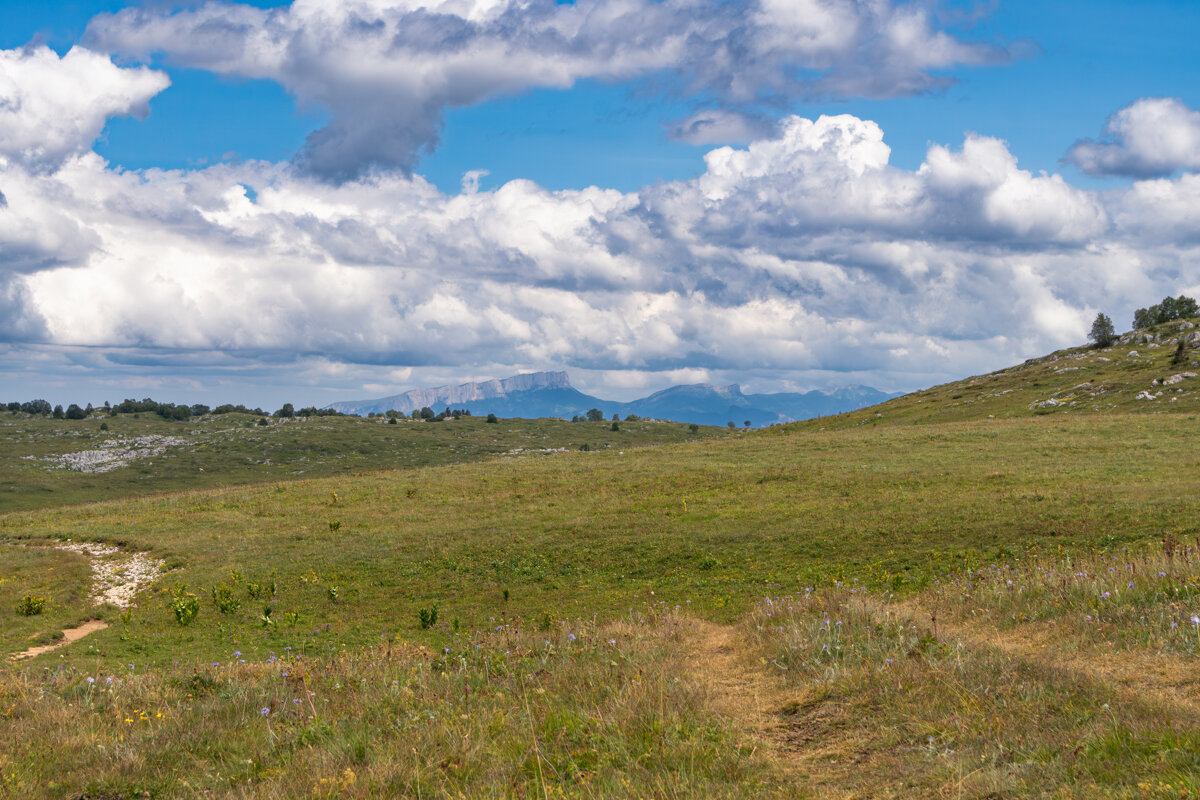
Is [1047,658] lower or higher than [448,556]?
higher

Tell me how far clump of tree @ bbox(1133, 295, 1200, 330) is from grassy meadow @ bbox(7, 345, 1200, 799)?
127 meters

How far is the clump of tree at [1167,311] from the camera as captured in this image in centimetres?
13838

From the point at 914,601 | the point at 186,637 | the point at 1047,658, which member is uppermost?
the point at 1047,658

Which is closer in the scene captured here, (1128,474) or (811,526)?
(811,526)

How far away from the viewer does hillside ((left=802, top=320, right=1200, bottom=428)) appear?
59281mm

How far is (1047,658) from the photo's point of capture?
28.6 feet

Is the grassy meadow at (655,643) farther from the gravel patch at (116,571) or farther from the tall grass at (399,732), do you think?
the gravel patch at (116,571)

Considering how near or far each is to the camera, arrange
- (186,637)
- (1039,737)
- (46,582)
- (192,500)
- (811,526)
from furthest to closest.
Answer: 1. (192,500)
2. (811,526)
3. (46,582)
4. (186,637)
5. (1039,737)

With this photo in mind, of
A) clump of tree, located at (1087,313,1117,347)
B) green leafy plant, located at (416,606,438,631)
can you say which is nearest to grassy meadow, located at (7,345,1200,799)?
green leafy plant, located at (416,606,438,631)

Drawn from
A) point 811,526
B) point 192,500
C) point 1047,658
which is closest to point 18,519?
point 192,500

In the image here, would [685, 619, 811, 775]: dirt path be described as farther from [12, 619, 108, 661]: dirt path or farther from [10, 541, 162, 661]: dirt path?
[10, 541, 162, 661]: dirt path

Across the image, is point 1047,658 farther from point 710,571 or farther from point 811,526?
point 811,526

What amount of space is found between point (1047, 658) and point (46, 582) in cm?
3070

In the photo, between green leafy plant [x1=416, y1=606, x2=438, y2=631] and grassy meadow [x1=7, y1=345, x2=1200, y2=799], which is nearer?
grassy meadow [x1=7, y1=345, x2=1200, y2=799]
